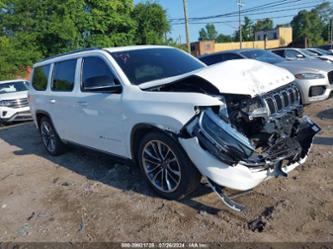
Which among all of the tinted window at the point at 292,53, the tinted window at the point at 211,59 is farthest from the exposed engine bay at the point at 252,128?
the tinted window at the point at 292,53

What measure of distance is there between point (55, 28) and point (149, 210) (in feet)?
71.5

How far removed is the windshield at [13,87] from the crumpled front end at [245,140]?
36.2 feet

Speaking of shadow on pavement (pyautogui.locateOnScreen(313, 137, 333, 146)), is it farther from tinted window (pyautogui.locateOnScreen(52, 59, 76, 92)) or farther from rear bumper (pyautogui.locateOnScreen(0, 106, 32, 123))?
rear bumper (pyautogui.locateOnScreen(0, 106, 32, 123))

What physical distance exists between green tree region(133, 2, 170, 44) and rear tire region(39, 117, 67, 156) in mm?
20182

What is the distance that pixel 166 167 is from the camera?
3996 millimetres

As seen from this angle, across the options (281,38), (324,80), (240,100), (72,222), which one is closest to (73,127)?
(72,222)

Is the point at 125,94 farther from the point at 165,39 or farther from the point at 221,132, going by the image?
the point at 165,39

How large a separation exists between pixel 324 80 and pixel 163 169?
5.08 metres

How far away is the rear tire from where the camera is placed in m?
6.44

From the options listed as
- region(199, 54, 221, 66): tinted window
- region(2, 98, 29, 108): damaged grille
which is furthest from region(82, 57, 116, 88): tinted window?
region(2, 98, 29, 108): damaged grille

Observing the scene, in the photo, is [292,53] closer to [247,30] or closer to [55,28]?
[55,28]

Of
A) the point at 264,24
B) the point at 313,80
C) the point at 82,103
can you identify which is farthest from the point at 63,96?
the point at 264,24

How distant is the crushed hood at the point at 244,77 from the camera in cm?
358

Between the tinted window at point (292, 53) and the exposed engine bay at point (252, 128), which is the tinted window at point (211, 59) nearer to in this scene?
the exposed engine bay at point (252, 128)
